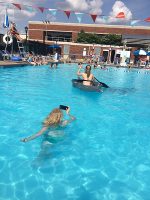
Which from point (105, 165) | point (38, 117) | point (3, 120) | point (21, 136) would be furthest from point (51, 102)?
point (105, 165)

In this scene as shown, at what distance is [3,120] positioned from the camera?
8930 millimetres

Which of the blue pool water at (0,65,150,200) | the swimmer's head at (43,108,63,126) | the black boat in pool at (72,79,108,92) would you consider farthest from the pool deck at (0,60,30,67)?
the swimmer's head at (43,108,63,126)

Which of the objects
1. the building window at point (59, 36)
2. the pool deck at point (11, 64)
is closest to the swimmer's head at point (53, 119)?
the pool deck at point (11, 64)

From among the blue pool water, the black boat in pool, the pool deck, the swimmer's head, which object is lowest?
the blue pool water

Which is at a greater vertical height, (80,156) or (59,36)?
(59,36)

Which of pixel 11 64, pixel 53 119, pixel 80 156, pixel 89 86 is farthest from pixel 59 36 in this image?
pixel 80 156

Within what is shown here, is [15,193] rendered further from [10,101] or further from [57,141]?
[10,101]

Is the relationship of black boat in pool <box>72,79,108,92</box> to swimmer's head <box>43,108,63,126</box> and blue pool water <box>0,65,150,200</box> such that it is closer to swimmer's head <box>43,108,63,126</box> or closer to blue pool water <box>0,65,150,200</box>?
blue pool water <box>0,65,150,200</box>

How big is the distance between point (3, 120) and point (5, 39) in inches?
950

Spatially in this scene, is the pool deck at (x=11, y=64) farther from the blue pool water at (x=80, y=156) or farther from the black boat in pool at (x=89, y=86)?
the blue pool water at (x=80, y=156)

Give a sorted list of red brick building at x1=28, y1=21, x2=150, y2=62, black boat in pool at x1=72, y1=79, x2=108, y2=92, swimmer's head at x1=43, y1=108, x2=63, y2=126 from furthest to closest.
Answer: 1. red brick building at x1=28, y1=21, x2=150, y2=62
2. black boat in pool at x1=72, y1=79, x2=108, y2=92
3. swimmer's head at x1=43, y1=108, x2=63, y2=126

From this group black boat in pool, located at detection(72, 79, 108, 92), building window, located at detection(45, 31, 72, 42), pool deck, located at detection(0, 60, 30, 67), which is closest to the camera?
black boat in pool, located at detection(72, 79, 108, 92)

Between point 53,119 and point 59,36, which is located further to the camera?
point 59,36

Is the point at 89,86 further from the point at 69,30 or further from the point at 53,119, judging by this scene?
the point at 69,30
